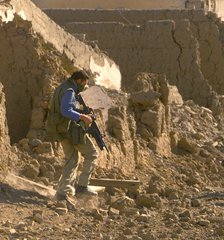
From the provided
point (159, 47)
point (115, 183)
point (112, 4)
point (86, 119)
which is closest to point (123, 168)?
point (115, 183)

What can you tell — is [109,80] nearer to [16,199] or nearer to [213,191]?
[213,191]

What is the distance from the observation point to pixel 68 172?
30.5 ft

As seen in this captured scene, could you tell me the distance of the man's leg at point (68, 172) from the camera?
9.22 meters

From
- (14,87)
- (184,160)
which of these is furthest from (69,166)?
(184,160)

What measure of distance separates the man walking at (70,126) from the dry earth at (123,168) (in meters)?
0.27

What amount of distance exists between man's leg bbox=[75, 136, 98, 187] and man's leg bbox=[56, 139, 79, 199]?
69mm

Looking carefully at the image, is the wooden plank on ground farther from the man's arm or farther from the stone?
the man's arm

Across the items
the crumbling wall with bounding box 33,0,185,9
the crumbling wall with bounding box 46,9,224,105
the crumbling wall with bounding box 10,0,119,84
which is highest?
the crumbling wall with bounding box 33,0,185,9

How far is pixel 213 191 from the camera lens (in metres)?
12.0

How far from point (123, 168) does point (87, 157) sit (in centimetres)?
351

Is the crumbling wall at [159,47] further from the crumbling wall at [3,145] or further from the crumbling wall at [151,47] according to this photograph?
the crumbling wall at [3,145]

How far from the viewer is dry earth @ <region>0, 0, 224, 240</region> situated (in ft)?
26.7

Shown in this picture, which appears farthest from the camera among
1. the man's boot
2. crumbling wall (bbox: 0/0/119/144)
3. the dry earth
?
crumbling wall (bbox: 0/0/119/144)

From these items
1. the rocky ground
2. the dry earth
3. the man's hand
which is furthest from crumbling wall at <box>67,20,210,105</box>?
the man's hand
